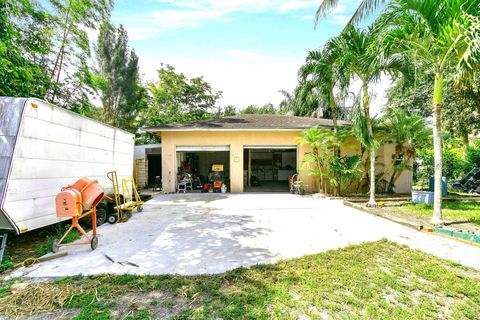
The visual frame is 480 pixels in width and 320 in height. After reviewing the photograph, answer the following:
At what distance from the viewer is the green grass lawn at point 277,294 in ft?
7.07

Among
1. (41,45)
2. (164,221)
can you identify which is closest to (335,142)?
(164,221)

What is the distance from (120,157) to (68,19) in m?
6.71

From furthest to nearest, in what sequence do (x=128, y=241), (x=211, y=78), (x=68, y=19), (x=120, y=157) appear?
(x=211, y=78) → (x=68, y=19) → (x=120, y=157) → (x=128, y=241)

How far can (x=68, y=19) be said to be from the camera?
8.33 m

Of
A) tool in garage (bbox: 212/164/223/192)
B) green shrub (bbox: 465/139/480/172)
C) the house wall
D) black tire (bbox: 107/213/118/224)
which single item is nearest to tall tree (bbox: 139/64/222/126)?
the house wall

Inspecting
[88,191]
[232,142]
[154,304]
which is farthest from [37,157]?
[232,142]

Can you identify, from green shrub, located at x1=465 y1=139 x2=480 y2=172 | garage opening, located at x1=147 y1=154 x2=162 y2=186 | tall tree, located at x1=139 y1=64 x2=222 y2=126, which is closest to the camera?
green shrub, located at x1=465 y1=139 x2=480 y2=172

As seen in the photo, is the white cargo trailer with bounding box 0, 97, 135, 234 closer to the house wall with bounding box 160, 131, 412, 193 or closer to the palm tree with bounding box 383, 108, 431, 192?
the house wall with bounding box 160, 131, 412, 193

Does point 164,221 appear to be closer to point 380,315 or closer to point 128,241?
point 128,241

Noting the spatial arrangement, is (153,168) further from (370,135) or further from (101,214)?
(370,135)

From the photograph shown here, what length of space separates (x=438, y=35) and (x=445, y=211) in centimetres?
476

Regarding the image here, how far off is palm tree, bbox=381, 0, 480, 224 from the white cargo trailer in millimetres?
7384

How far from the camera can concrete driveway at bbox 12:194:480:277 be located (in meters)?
3.23

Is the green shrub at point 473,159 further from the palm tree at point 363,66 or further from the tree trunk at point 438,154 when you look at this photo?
the tree trunk at point 438,154
